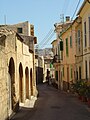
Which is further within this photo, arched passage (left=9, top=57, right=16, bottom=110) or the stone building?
arched passage (left=9, top=57, right=16, bottom=110)

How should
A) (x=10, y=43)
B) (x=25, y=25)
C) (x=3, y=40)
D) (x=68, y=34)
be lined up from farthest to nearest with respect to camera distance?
1. (x=25, y=25)
2. (x=68, y=34)
3. (x=10, y=43)
4. (x=3, y=40)

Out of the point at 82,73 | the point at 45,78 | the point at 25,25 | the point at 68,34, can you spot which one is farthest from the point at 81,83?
the point at 45,78

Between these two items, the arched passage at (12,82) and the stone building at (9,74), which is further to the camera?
the arched passage at (12,82)

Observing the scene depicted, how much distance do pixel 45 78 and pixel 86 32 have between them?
149ft

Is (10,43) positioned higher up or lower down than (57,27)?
lower down

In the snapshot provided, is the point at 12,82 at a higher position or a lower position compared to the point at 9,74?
lower

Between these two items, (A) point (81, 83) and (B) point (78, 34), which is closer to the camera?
(A) point (81, 83)

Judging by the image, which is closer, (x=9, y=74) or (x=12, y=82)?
(x=9, y=74)

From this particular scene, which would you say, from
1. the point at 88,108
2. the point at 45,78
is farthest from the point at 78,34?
the point at 45,78

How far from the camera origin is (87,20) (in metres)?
22.6

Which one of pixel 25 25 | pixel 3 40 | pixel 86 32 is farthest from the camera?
pixel 25 25

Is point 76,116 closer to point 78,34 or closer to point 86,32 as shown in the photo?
point 86,32

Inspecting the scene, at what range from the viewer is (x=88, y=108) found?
62.5 feet

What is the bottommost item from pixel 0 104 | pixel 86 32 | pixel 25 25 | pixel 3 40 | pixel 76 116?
pixel 76 116
